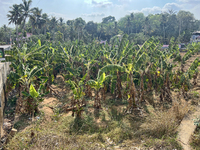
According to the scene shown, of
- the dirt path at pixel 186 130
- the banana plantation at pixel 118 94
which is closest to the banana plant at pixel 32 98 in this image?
the banana plantation at pixel 118 94

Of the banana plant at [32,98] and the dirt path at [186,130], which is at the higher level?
the banana plant at [32,98]

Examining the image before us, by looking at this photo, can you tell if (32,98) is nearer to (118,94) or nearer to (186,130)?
(118,94)

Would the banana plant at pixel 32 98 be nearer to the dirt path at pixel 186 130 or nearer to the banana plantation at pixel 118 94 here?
the banana plantation at pixel 118 94

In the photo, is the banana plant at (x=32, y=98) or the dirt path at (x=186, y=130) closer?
the dirt path at (x=186, y=130)

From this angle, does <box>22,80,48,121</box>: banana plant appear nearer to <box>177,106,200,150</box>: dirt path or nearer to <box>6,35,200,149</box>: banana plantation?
<box>6,35,200,149</box>: banana plantation

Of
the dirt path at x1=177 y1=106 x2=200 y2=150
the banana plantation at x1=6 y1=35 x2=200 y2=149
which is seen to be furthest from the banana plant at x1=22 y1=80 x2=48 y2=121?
the dirt path at x1=177 y1=106 x2=200 y2=150

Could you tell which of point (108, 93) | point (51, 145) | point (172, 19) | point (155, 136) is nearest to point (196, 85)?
point (108, 93)

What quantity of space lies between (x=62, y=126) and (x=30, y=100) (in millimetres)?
2326

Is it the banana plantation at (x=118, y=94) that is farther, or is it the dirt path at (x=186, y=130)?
the banana plantation at (x=118, y=94)

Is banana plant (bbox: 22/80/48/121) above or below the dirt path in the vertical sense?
above

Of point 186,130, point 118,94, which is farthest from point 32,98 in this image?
point 186,130

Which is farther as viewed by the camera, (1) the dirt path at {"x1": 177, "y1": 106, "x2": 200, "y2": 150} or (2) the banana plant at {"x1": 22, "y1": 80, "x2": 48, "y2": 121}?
(2) the banana plant at {"x1": 22, "y1": 80, "x2": 48, "y2": 121}

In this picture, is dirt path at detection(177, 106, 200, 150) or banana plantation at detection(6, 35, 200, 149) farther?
banana plantation at detection(6, 35, 200, 149)

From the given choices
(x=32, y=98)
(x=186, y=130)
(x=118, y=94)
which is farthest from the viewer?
(x=118, y=94)
